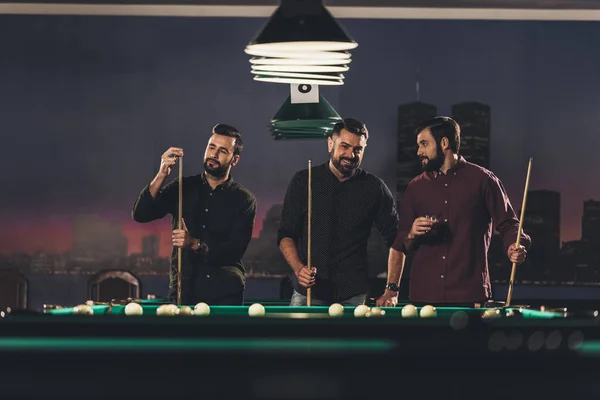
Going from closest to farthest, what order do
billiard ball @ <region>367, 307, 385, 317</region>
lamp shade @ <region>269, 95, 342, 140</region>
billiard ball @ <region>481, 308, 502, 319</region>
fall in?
1. billiard ball @ <region>481, 308, 502, 319</region>
2. billiard ball @ <region>367, 307, 385, 317</region>
3. lamp shade @ <region>269, 95, 342, 140</region>

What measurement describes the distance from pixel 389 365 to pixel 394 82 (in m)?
5.48

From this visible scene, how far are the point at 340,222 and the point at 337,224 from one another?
19mm

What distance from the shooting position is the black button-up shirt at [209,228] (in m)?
6.25

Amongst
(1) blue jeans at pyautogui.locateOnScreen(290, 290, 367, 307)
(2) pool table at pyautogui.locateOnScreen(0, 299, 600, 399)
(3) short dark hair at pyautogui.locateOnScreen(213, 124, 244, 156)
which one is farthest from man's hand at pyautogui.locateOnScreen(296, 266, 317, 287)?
(2) pool table at pyautogui.locateOnScreen(0, 299, 600, 399)

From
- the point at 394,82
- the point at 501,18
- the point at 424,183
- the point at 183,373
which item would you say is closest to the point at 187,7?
the point at 394,82

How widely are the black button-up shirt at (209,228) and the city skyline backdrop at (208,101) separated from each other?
2.67 meters

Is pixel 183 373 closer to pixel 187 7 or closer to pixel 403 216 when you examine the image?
pixel 403 216

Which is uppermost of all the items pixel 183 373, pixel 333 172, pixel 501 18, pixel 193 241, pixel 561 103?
pixel 501 18

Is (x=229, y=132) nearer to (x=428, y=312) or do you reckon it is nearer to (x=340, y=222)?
(x=340, y=222)

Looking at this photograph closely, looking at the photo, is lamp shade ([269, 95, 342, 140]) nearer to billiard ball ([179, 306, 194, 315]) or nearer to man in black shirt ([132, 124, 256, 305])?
man in black shirt ([132, 124, 256, 305])

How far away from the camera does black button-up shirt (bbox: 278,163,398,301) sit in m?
6.11

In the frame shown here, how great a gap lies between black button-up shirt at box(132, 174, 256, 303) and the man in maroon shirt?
2.90ft

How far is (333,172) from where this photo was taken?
20.6 ft

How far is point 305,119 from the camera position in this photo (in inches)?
262
